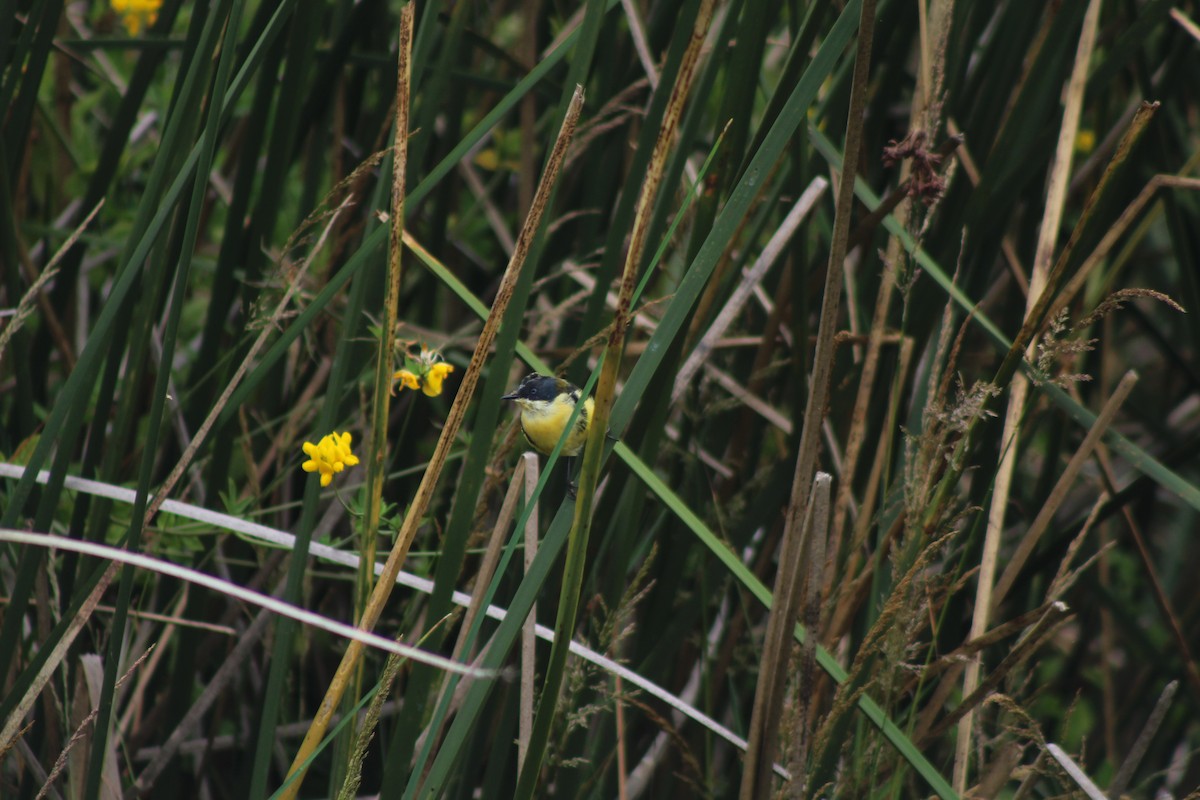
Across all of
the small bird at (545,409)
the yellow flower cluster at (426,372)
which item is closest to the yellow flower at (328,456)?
the yellow flower cluster at (426,372)

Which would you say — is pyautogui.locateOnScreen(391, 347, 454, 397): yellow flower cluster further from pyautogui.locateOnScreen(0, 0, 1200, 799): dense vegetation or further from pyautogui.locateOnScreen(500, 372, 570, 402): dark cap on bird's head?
pyautogui.locateOnScreen(500, 372, 570, 402): dark cap on bird's head

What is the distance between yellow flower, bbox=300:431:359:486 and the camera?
128cm

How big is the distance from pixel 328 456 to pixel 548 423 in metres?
0.41

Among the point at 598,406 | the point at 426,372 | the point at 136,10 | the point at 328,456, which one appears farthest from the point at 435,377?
the point at 136,10

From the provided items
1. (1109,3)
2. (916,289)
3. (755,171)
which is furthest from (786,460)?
(1109,3)

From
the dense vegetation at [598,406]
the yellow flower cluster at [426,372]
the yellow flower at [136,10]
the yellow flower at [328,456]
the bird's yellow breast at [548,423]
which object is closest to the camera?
the dense vegetation at [598,406]

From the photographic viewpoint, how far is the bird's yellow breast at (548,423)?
5.15 feet

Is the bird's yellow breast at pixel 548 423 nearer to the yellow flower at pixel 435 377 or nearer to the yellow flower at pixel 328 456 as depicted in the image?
the yellow flower at pixel 435 377

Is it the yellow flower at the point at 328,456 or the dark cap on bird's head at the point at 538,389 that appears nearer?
the yellow flower at the point at 328,456

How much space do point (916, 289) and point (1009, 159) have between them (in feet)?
0.79

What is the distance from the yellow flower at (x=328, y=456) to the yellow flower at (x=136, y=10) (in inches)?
38.8

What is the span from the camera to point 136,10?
7.42 ft

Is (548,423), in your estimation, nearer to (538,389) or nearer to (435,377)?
(538,389)

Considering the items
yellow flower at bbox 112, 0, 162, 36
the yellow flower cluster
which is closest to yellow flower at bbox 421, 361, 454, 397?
the yellow flower cluster
